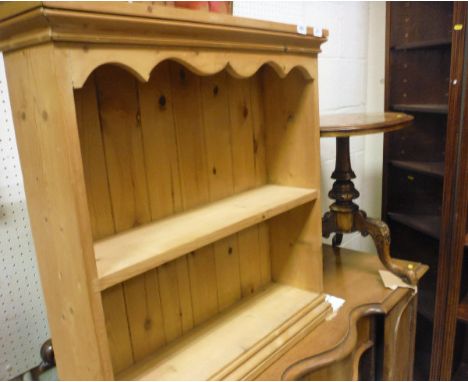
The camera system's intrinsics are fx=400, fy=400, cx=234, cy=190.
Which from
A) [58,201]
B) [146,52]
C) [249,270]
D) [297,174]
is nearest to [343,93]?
[297,174]

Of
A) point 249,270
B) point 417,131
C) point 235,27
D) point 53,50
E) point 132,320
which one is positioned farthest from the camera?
point 417,131

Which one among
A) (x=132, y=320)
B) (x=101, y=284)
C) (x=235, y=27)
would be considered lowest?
(x=132, y=320)

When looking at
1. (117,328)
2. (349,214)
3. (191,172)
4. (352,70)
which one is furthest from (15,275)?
(352,70)

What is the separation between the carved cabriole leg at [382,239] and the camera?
4.39 feet

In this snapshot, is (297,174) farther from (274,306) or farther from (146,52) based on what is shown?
(146,52)

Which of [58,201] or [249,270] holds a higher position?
[58,201]

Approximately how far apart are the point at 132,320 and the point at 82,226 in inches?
15.6

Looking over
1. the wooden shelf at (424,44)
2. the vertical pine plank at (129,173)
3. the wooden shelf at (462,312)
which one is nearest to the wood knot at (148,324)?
the vertical pine plank at (129,173)

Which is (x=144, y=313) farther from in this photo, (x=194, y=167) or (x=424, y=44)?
(x=424, y=44)

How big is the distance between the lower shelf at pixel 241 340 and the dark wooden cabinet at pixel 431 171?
2.33ft

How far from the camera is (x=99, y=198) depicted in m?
0.90

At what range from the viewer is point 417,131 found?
1934mm

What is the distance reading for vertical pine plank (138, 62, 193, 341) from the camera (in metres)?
0.97

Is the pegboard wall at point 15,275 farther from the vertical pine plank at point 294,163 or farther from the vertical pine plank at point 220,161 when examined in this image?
the vertical pine plank at point 294,163
